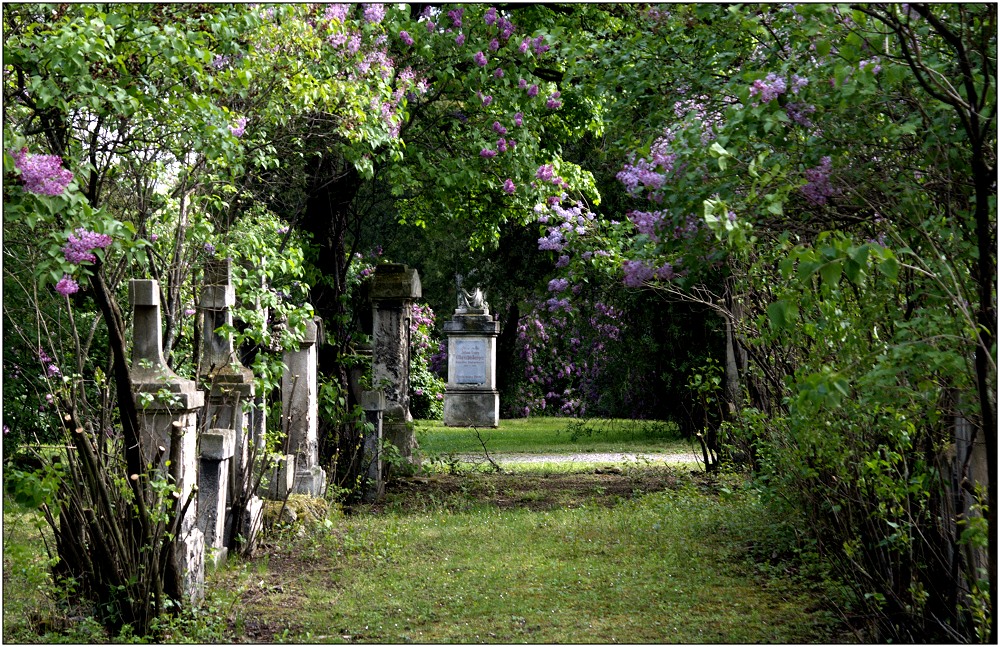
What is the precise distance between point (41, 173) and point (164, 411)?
6.21 feet

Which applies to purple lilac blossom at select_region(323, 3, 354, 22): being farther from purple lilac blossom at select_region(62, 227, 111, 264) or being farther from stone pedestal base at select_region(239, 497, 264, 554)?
purple lilac blossom at select_region(62, 227, 111, 264)

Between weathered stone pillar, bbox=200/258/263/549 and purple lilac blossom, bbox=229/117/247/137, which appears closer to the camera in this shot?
purple lilac blossom, bbox=229/117/247/137

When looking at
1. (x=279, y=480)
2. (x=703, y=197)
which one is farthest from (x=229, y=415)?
(x=703, y=197)

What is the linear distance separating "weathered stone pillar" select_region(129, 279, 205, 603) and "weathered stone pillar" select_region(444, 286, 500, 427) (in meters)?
17.9

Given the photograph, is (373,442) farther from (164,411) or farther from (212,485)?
(164,411)

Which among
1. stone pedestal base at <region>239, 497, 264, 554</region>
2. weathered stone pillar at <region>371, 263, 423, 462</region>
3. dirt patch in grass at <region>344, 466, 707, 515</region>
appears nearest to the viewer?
stone pedestal base at <region>239, 497, 264, 554</region>

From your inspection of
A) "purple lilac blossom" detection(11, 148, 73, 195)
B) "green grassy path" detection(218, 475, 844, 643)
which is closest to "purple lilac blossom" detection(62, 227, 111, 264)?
"purple lilac blossom" detection(11, 148, 73, 195)

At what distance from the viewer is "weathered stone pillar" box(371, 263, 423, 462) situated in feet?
38.6

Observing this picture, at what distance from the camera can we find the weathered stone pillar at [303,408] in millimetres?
9531

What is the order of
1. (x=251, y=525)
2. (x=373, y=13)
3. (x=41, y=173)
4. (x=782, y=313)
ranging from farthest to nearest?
(x=373, y=13), (x=251, y=525), (x=41, y=173), (x=782, y=313)

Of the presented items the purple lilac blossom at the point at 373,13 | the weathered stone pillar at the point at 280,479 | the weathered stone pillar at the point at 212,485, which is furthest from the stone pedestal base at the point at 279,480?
the purple lilac blossom at the point at 373,13

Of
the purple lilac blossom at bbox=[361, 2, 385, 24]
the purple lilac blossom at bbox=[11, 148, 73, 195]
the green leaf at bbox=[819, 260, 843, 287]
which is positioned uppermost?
the purple lilac blossom at bbox=[361, 2, 385, 24]

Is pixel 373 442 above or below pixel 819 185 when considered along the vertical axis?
below

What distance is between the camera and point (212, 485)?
680 cm
